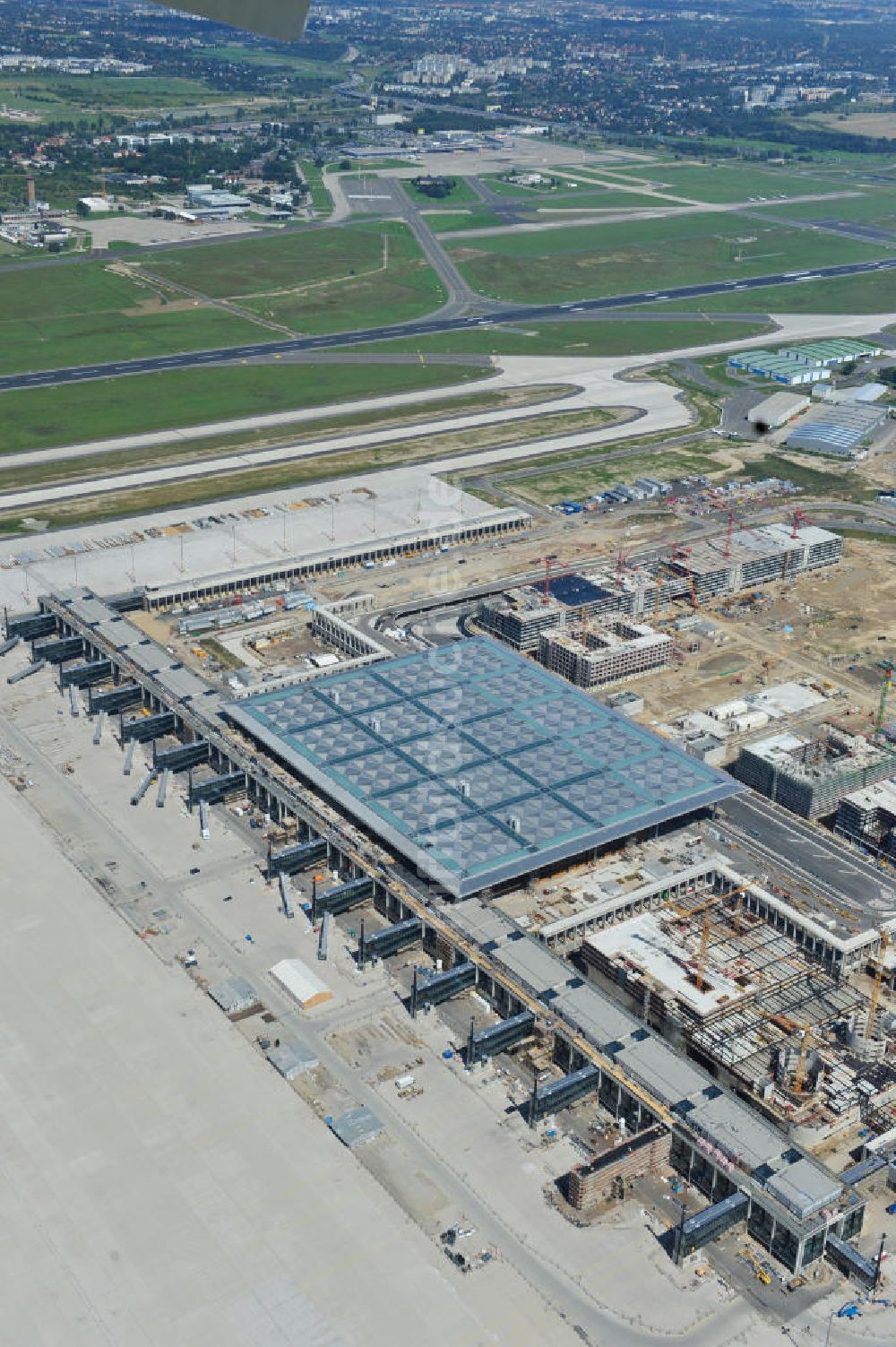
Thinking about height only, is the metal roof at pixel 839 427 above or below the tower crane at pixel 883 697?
above

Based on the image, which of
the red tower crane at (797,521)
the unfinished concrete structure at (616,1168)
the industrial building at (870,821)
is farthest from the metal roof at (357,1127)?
the red tower crane at (797,521)

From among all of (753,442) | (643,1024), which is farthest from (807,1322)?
(753,442)

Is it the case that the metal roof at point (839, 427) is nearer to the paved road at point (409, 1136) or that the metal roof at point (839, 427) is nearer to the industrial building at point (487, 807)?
→ the industrial building at point (487, 807)

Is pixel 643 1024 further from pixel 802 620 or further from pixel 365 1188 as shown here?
pixel 802 620

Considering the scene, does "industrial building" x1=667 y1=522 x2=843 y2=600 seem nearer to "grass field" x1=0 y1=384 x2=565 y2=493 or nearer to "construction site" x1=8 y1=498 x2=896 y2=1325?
"construction site" x1=8 y1=498 x2=896 y2=1325

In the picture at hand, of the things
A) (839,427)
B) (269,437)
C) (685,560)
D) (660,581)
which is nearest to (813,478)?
(839,427)

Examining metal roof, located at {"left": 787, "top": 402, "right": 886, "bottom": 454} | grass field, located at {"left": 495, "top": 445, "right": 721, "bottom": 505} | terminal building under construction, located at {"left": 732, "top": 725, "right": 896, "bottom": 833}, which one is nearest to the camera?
terminal building under construction, located at {"left": 732, "top": 725, "right": 896, "bottom": 833}

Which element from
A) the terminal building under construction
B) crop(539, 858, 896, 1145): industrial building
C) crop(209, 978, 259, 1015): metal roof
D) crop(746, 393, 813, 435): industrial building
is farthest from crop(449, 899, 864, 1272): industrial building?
crop(746, 393, 813, 435): industrial building
